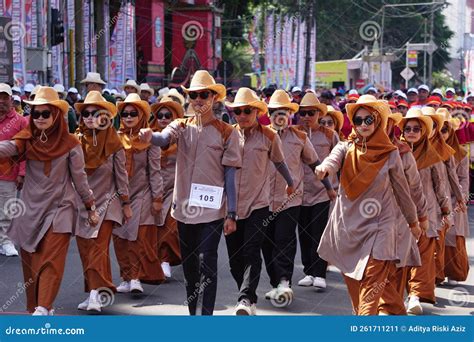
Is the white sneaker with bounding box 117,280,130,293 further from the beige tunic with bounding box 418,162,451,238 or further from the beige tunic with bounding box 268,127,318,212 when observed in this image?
the beige tunic with bounding box 418,162,451,238

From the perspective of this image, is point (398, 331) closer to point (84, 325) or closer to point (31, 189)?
point (84, 325)

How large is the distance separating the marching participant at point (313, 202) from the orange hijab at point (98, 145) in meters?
2.36

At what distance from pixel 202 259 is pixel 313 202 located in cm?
319

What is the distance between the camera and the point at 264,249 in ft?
33.9

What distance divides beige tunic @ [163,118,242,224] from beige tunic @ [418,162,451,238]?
2.40 meters

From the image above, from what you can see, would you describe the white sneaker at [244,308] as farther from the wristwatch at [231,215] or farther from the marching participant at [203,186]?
the wristwatch at [231,215]

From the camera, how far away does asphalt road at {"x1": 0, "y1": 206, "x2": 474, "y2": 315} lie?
941 centimetres

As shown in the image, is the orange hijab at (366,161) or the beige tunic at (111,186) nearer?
the orange hijab at (366,161)

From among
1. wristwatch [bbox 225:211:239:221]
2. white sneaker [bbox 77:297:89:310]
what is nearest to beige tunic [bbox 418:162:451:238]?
wristwatch [bbox 225:211:239:221]

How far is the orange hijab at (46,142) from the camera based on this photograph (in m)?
8.17

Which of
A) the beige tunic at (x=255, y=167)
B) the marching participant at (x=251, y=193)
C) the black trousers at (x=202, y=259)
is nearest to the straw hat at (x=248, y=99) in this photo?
the marching participant at (x=251, y=193)

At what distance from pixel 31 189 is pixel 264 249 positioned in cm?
275

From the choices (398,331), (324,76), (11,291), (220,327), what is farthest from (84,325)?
(324,76)

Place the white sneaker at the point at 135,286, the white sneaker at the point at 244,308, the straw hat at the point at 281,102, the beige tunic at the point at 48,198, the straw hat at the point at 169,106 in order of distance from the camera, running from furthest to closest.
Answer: the straw hat at the point at 169,106
the straw hat at the point at 281,102
the white sneaker at the point at 135,286
the white sneaker at the point at 244,308
the beige tunic at the point at 48,198
